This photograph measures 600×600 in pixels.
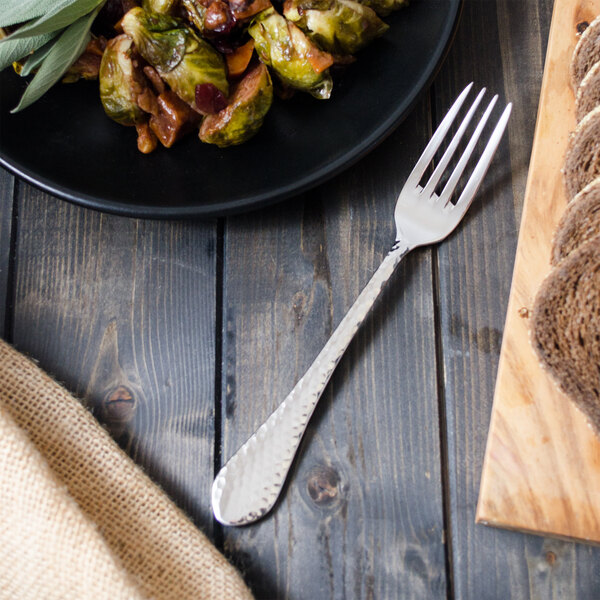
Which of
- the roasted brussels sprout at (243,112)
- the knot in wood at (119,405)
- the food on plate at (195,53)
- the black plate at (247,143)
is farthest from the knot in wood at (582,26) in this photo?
the knot in wood at (119,405)

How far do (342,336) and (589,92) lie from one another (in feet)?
2.03

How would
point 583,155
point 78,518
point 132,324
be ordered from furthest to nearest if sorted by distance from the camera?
1. point 132,324
2. point 583,155
3. point 78,518

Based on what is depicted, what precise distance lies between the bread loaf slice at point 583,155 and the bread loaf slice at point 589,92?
47 mm

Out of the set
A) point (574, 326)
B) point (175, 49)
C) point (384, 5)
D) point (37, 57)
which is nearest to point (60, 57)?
point (37, 57)

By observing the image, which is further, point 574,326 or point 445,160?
point 445,160

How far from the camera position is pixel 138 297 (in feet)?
4.51

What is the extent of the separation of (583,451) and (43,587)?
2.98 feet

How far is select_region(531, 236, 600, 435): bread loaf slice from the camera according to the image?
44.3 inches

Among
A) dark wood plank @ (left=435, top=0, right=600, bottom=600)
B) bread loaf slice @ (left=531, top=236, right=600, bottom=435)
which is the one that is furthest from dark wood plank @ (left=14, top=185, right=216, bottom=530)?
bread loaf slice @ (left=531, top=236, right=600, bottom=435)

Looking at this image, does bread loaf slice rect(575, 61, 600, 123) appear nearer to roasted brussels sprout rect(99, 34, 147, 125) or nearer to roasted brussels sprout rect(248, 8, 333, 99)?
roasted brussels sprout rect(248, 8, 333, 99)

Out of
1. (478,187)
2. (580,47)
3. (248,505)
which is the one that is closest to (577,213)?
(478,187)

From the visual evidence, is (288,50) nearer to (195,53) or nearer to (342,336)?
(195,53)

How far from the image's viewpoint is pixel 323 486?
125cm

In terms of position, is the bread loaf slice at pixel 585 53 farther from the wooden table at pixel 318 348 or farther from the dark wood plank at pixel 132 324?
the dark wood plank at pixel 132 324
